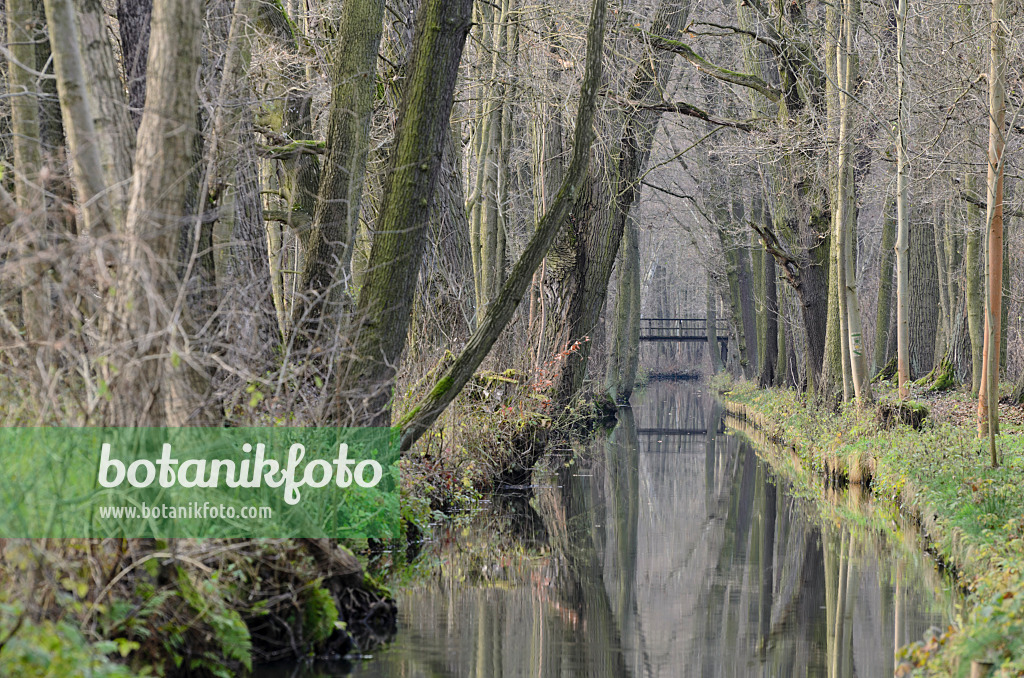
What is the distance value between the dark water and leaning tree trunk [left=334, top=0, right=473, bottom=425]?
1.76 m

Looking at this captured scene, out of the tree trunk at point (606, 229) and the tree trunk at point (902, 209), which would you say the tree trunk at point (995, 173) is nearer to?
the tree trunk at point (902, 209)

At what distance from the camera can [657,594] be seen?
9.56 metres

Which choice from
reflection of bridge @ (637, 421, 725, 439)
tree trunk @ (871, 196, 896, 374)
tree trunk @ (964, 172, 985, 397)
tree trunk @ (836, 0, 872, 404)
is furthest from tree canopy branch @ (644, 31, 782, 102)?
reflection of bridge @ (637, 421, 725, 439)

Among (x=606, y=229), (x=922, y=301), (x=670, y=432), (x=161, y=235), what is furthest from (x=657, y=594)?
(x=670, y=432)

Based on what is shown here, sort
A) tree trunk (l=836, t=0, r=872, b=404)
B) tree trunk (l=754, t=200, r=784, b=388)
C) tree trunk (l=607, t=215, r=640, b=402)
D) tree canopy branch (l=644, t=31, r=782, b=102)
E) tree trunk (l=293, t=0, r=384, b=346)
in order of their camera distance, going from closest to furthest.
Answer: tree trunk (l=293, t=0, r=384, b=346) < tree trunk (l=836, t=0, r=872, b=404) < tree canopy branch (l=644, t=31, r=782, b=102) < tree trunk (l=754, t=200, r=784, b=388) < tree trunk (l=607, t=215, r=640, b=402)

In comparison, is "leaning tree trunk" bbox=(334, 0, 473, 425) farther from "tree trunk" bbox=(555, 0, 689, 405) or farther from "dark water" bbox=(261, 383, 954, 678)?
"tree trunk" bbox=(555, 0, 689, 405)

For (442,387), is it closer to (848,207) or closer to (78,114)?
(78,114)

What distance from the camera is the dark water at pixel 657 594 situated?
7.46 meters

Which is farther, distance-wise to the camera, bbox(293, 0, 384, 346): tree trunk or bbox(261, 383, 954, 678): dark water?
bbox(293, 0, 384, 346): tree trunk

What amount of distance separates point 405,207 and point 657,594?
3763 millimetres

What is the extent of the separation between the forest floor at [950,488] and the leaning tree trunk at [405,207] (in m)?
4.48

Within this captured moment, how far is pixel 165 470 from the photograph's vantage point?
6.10m

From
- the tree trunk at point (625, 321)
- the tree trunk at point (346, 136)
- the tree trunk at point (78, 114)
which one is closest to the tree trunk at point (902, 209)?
the tree trunk at point (346, 136)

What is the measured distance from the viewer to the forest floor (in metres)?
6.02
